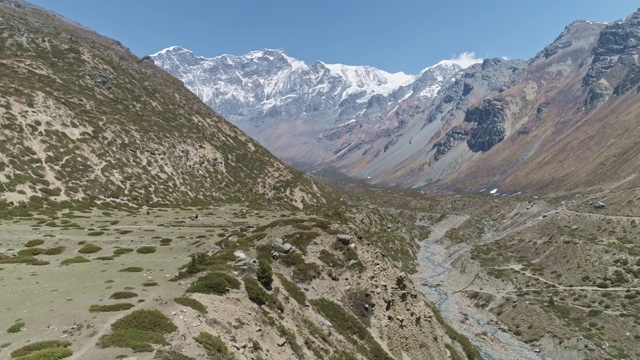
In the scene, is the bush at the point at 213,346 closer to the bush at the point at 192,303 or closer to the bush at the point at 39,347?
the bush at the point at 192,303

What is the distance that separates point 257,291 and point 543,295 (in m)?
94.6

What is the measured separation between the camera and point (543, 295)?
106 meters

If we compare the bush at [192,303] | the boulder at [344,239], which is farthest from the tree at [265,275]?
the boulder at [344,239]

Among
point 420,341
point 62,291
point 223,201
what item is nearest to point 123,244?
point 62,291

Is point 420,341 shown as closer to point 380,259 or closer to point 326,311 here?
point 380,259

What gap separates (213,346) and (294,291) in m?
16.8

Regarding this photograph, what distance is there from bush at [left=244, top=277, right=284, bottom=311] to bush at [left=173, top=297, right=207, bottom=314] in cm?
562

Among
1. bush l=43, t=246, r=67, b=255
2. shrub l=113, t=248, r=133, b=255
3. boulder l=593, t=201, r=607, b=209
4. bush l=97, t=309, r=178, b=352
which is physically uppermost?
bush l=43, t=246, r=67, b=255

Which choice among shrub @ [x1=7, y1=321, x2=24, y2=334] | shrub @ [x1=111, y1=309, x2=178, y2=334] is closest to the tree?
shrub @ [x1=111, y1=309, x2=178, y2=334]

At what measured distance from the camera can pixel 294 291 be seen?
137ft

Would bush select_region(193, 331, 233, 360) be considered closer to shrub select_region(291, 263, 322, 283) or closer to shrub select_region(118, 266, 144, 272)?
shrub select_region(118, 266, 144, 272)

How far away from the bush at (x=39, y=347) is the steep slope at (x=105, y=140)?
69.0 m

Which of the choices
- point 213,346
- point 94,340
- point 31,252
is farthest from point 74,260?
point 213,346

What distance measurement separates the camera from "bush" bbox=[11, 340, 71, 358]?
21016mm
